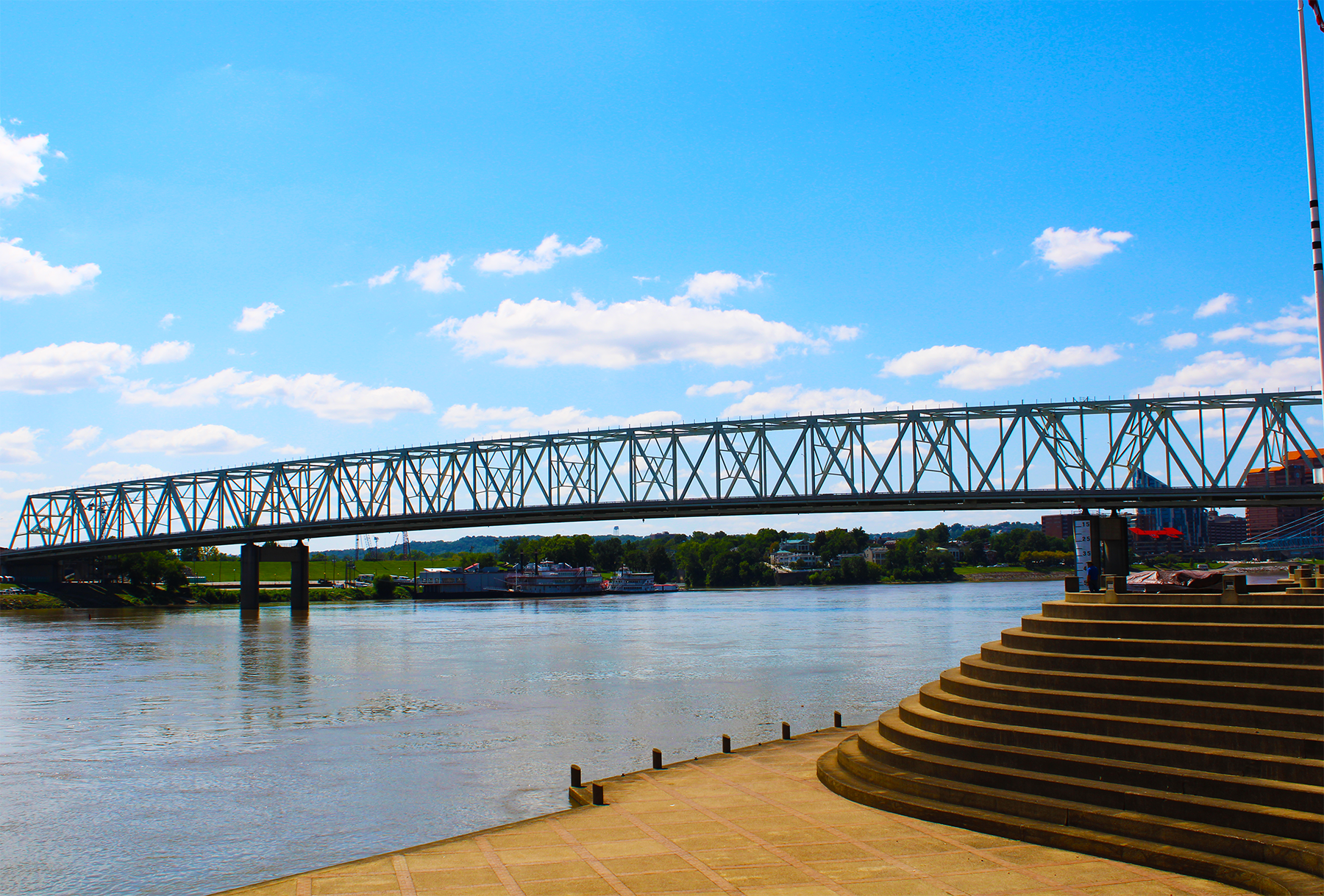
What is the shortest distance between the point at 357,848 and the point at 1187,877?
467 inches

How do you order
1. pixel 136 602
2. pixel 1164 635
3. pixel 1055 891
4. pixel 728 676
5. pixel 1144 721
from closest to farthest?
pixel 1055 891 → pixel 1144 721 → pixel 1164 635 → pixel 728 676 → pixel 136 602

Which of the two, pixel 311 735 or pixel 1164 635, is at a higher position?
pixel 1164 635

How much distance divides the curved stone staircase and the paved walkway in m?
0.49

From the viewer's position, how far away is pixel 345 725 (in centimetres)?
2888

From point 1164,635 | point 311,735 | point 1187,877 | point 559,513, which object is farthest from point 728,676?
point 559,513

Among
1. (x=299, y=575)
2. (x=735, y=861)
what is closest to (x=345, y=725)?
(x=735, y=861)

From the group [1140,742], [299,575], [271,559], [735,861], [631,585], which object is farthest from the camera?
[631,585]

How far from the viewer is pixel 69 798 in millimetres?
19891

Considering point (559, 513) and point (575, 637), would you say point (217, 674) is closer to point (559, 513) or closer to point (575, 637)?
point (575, 637)

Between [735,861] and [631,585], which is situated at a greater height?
[735,861]

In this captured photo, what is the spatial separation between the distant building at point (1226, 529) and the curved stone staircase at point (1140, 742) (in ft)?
546

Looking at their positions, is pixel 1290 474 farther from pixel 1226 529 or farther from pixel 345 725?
pixel 1226 529

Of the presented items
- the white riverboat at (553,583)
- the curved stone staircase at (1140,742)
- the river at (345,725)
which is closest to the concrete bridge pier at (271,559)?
the river at (345,725)

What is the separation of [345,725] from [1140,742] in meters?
23.0
